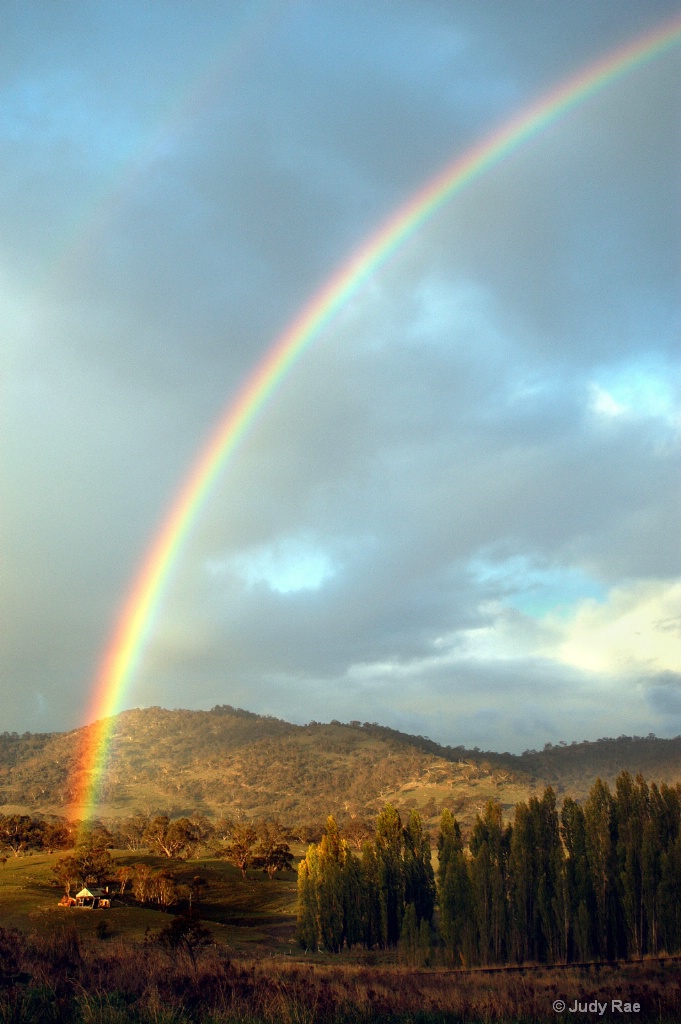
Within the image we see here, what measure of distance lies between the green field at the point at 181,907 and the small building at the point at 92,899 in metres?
1.34

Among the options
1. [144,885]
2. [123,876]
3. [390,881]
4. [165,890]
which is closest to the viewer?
[165,890]

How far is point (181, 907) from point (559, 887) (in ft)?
118

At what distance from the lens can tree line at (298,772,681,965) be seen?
61.3 m

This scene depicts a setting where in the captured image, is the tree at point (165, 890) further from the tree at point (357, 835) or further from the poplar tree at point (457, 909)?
the tree at point (357, 835)

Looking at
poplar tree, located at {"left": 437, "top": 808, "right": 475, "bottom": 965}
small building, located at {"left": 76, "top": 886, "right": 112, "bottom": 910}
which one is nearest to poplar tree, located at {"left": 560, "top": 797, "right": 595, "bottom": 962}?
poplar tree, located at {"left": 437, "top": 808, "right": 475, "bottom": 965}

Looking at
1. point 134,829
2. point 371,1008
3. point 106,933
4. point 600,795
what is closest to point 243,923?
point 106,933

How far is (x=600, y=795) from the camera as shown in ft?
223

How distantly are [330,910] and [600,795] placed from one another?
1044 inches

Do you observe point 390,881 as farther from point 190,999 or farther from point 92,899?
point 190,999

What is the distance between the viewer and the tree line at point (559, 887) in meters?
61.3

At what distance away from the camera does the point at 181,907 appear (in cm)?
7625

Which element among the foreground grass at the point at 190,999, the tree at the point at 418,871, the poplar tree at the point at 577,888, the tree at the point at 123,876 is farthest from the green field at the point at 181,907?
the foreground grass at the point at 190,999

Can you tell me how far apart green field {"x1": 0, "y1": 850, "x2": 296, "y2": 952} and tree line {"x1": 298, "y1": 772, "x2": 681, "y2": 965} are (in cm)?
934

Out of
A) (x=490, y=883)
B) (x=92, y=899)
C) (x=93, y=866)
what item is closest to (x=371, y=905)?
(x=490, y=883)
